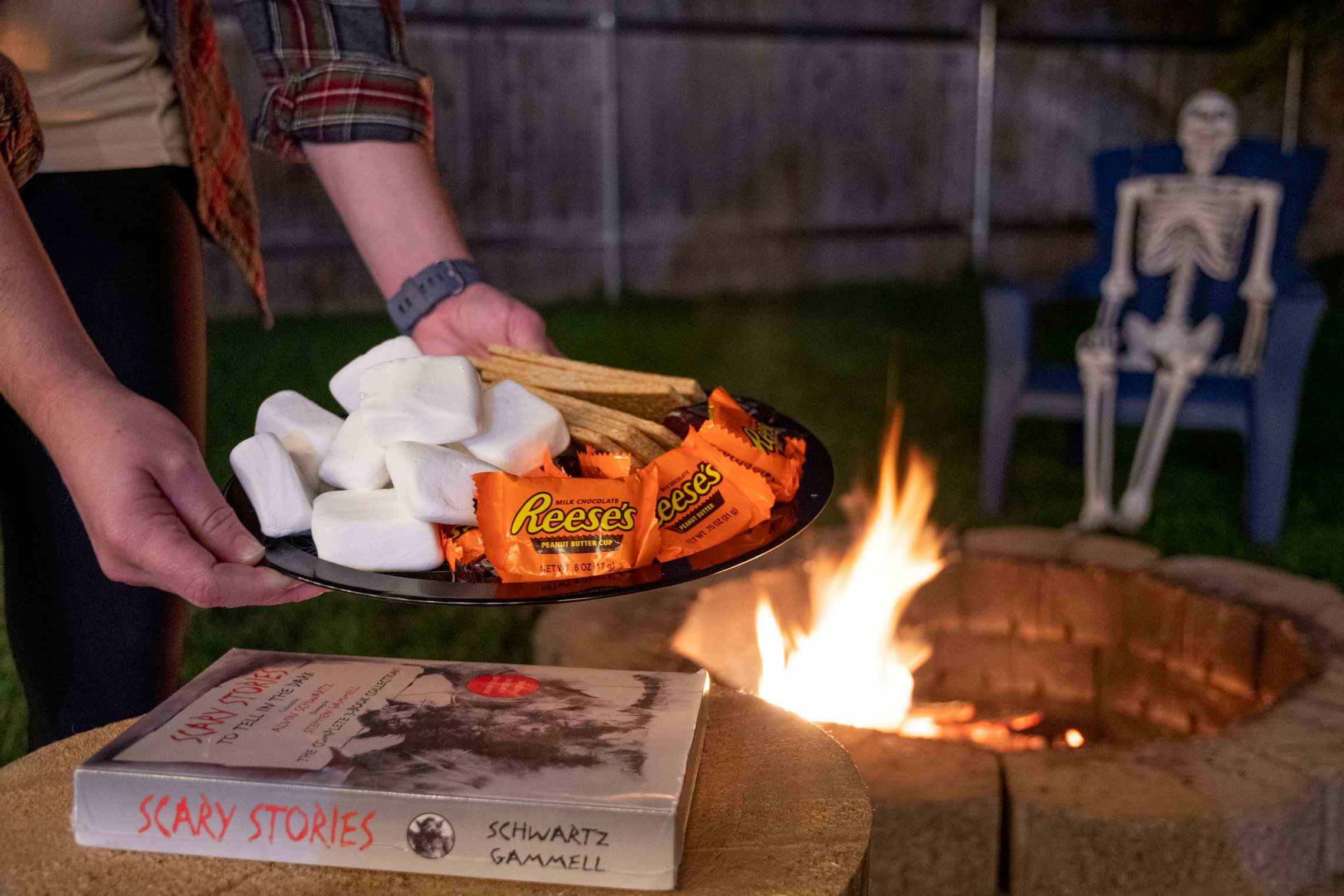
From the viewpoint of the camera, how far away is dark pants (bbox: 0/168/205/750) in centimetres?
134

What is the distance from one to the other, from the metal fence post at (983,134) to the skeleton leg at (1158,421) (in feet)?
15.5

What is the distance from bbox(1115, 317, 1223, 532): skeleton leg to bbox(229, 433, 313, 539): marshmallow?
2886 mm

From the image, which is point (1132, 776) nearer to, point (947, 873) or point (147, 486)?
point (947, 873)

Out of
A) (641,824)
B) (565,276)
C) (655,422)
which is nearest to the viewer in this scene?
(641,824)

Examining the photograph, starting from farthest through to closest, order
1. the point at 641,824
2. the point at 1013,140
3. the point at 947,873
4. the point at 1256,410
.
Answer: the point at 1013,140 → the point at 1256,410 → the point at 947,873 → the point at 641,824

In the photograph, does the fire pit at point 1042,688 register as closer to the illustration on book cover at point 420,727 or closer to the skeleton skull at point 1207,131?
the illustration on book cover at point 420,727

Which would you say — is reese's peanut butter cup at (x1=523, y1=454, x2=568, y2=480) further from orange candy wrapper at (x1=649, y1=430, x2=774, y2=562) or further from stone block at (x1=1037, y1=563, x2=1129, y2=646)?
stone block at (x1=1037, y1=563, x2=1129, y2=646)

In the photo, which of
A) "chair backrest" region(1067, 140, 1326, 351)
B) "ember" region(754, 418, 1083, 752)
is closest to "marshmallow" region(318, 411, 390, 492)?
"ember" region(754, 418, 1083, 752)

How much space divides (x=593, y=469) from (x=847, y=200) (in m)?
6.94

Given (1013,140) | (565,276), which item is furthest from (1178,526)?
(1013,140)

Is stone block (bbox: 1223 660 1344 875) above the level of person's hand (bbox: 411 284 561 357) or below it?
below

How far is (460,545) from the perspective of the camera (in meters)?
1.10

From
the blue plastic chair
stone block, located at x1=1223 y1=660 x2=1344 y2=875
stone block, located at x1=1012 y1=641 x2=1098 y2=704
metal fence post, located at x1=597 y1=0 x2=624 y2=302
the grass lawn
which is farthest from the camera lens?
metal fence post, located at x1=597 y1=0 x2=624 y2=302

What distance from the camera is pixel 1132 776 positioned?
65.0 inches
